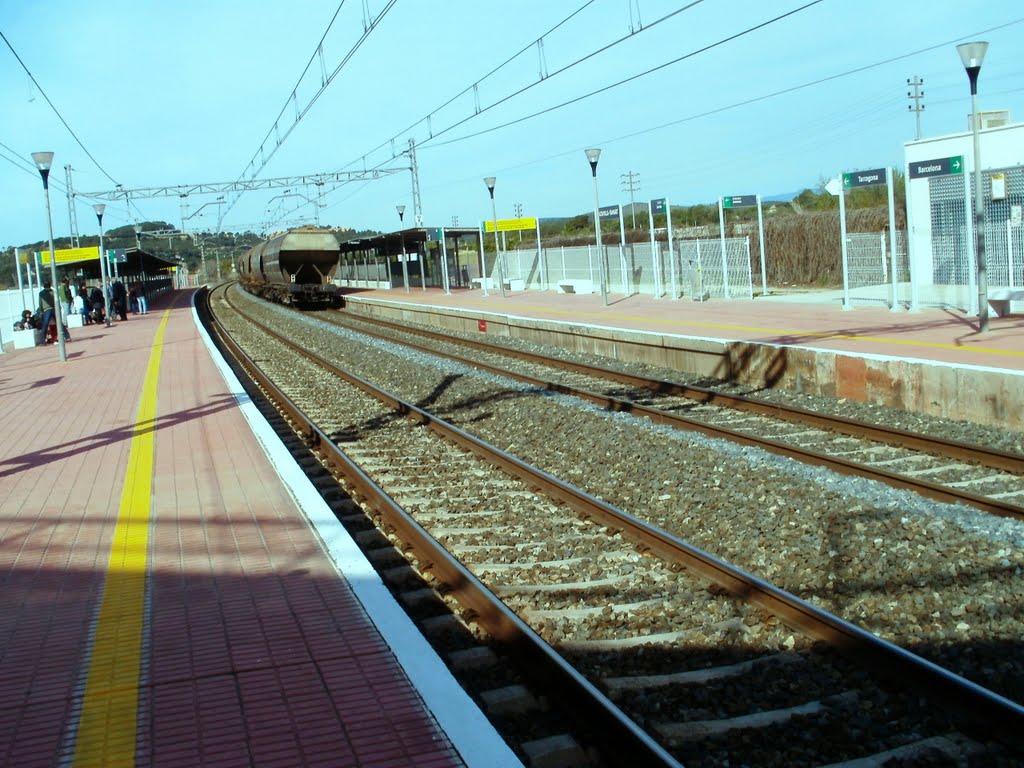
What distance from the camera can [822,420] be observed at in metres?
10.4

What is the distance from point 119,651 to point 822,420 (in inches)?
296

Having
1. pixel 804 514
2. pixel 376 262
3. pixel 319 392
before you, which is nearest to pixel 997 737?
Result: pixel 804 514

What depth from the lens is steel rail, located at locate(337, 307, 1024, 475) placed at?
8.23m

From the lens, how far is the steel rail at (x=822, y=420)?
8234mm

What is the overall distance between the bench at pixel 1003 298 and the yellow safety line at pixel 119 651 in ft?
42.6

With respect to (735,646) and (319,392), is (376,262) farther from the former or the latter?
(735,646)

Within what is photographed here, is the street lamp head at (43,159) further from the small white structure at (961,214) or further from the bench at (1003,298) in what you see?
the bench at (1003,298)

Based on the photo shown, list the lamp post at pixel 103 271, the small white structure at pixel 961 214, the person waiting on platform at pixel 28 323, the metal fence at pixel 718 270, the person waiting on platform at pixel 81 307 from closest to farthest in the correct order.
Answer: the small white structure at pixel 961 214
the metal fence at pixel 718 270
the person waiting on platform at pixel 28 323
the lamp post at pixel 103 271
the person waiting on platform at pixel 81 307

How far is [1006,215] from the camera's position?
57.3 ft

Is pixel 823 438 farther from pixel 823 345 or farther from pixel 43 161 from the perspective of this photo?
pixel 43 161

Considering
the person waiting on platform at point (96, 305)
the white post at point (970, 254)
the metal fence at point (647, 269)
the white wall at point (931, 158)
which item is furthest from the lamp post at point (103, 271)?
the white post at point (970, 254)

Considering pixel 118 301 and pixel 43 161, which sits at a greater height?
pixel 43 161

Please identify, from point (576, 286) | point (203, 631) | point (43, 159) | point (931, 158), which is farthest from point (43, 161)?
point (203, 631)

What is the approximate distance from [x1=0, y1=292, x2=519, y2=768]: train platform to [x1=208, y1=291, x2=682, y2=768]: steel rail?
0.44 m
